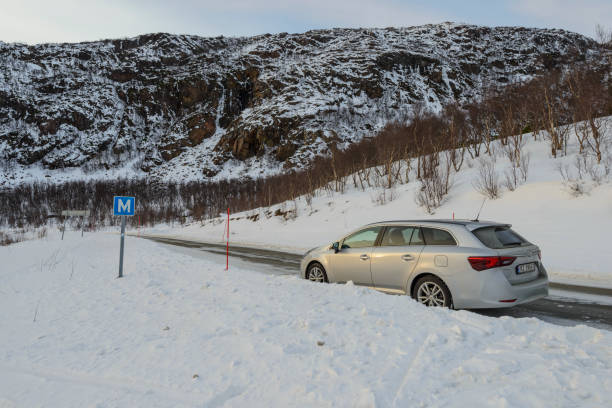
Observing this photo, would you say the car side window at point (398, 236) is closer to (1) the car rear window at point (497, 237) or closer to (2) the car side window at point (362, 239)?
(2) the car side window at point (362, 239)

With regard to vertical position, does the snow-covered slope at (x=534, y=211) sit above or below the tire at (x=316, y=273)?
above

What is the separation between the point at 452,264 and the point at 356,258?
2.04m

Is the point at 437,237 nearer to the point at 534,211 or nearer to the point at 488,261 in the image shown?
the point at 488,261

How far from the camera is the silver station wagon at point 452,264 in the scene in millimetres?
5445

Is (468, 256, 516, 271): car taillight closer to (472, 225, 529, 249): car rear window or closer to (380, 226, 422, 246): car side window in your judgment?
(472, 225, 529, 249): car rear window

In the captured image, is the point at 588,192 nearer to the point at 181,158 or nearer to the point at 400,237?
the point at 400,237

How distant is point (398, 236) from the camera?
6.82 metres

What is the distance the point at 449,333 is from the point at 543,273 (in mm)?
2885

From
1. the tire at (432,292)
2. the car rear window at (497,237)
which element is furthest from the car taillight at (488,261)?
the tire at (432,292)

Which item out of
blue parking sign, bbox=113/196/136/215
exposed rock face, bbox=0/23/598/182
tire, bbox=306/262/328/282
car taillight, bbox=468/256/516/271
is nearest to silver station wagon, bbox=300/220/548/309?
car taillight, bbox=468/256/516/271

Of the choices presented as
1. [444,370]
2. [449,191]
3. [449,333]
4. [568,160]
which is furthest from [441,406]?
[568,160]

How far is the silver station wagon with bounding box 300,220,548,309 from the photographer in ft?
17.9

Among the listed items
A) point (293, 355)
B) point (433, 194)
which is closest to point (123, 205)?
point (293, 355)

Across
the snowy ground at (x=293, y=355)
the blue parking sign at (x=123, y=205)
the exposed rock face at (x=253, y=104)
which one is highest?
the exposed rock face at (x=253, y=104)
